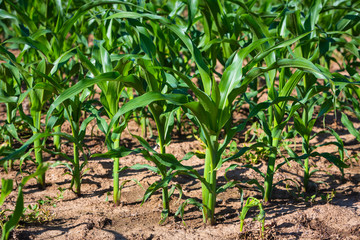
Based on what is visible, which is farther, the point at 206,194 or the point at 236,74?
the point at 206,194

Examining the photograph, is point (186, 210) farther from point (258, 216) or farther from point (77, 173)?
point (77, 173)

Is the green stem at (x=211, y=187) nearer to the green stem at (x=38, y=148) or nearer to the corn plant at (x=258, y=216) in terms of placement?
the corn plant at (x=258, y=216)

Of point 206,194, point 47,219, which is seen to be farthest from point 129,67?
point 47,219

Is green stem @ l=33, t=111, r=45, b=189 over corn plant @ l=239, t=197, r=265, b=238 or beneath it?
over

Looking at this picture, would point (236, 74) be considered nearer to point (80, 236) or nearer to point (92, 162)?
point (80, 236)

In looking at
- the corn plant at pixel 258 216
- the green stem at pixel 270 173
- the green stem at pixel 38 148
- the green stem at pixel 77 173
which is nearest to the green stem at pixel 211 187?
the corn plant at pixel 258 216

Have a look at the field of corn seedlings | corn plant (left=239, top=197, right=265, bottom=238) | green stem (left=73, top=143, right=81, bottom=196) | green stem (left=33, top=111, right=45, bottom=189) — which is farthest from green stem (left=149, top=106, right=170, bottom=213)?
green stem (left=33, top=111, right=45, bottom=189)

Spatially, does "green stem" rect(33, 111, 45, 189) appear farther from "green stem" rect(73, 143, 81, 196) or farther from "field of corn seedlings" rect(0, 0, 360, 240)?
"green stem" rect(73, 143, 81, 196)

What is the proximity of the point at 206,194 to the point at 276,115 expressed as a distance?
642 mm

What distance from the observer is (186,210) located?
246 cm

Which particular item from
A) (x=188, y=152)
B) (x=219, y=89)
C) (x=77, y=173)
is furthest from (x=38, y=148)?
(x=219, y=89)

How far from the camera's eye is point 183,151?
3303 millimetres

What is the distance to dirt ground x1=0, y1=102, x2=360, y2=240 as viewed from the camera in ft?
7.17

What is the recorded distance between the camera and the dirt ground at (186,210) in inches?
86.0
